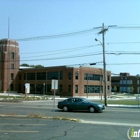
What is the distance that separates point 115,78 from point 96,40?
108 m

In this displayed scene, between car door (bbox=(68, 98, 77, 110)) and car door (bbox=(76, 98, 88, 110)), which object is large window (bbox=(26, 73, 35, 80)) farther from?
car door (bbox=(76, 98, 88, 110))

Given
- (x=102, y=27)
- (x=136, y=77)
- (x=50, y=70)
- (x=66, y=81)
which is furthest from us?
(x=136, y=77)

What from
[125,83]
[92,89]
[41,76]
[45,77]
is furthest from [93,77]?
[125,83]

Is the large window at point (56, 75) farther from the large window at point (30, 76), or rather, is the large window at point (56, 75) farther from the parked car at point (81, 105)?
the parked car at point (81, 105)

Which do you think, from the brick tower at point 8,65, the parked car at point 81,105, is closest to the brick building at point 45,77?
the brick tower at point 8,65

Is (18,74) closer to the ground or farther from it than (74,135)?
farther from it

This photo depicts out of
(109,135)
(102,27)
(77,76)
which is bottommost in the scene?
(109,135)

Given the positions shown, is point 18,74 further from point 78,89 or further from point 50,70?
point 78,89

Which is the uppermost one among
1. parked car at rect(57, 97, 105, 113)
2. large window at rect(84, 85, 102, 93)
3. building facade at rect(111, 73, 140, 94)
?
building facade at rect(111, 73, 140, 94)

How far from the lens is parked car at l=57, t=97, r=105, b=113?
25234 millimetres

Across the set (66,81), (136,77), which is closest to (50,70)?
(66,81)

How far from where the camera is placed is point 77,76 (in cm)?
7562

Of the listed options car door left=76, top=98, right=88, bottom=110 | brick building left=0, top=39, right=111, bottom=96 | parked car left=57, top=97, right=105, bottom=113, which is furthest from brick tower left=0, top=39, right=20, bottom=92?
car door left=76, top=98, right=88, bottom=110

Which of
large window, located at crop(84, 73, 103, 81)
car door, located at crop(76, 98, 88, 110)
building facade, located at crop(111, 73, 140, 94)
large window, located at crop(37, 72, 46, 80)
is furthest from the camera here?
building facade, located at crop(111, 73, 140, 94)
